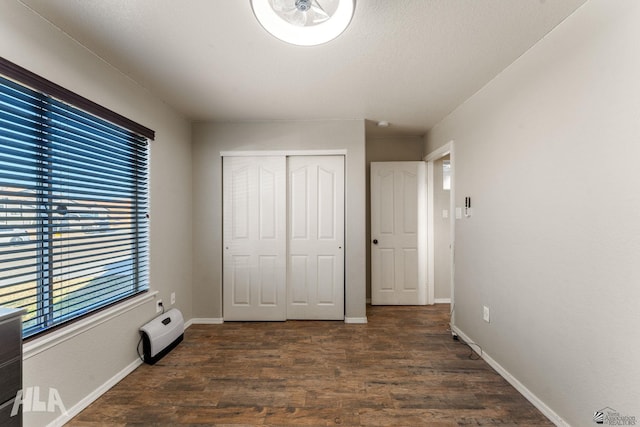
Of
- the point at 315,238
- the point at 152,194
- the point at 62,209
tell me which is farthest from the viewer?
the point at 315,238

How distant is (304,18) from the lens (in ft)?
4.79

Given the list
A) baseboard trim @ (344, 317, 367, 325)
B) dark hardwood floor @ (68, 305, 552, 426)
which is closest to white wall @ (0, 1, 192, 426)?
dark hardwood floor @ (68, 305, 552, 426)

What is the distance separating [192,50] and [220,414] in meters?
2.45

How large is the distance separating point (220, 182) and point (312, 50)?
2.01m

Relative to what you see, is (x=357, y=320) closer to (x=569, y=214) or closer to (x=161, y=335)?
(x=161, y=335)

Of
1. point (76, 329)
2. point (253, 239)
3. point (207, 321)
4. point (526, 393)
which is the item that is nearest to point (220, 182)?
point (253, 239)

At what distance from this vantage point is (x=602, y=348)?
1.40m

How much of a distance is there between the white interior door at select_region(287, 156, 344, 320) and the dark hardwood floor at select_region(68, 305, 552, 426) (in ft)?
1.46

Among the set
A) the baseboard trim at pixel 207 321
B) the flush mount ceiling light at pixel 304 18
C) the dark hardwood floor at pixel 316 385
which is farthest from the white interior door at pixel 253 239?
the flush mount ceiling light at pixel 304 18

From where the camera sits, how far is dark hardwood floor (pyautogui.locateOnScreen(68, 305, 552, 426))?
1740 mm

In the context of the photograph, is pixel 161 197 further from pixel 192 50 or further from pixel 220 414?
pixel 220 414

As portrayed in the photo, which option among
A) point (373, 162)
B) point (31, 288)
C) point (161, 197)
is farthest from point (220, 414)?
point (373, 162)

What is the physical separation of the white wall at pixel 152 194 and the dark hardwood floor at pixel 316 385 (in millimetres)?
246

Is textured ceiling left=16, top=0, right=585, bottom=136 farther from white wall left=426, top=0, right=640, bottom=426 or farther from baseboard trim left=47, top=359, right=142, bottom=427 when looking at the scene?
baseboard trim left=47, top=359, right=142, bottom=427
